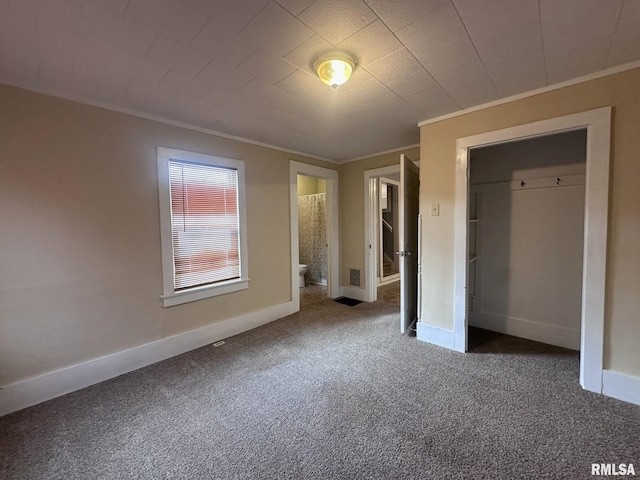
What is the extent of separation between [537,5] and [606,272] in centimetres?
186

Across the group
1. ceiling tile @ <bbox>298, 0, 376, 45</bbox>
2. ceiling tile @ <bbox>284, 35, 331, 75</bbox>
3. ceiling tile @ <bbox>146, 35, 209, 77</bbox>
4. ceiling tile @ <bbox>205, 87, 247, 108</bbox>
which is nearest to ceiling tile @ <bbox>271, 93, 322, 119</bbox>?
ceiling tile @ <bbox>205, 87, 247, 108</bbox>

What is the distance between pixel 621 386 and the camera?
1956 millimetres

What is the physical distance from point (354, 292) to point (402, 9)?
3871 mm

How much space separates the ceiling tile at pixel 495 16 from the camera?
4.30 feet

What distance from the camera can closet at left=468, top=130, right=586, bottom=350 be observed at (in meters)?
2.71

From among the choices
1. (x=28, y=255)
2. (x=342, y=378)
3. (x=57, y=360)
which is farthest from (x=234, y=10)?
(x=57, y=360)

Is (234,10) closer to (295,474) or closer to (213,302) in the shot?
(295,474)

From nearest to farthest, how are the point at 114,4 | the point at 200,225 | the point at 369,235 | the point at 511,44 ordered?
the point at 114,4
the point at 511,44
the point at 200,225
the point at 369,235

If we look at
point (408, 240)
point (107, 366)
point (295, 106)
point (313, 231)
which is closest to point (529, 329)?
point (408, 240)

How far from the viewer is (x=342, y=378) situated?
2271 millimetres

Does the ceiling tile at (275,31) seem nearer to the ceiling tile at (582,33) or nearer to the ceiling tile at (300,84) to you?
the ceiling tile at (300,84)

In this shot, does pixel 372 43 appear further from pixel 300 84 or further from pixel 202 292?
pixel 202 292

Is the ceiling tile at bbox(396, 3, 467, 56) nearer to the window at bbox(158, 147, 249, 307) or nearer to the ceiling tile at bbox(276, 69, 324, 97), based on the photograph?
the ceiling tile at bbox(276, 69, 324, 97)

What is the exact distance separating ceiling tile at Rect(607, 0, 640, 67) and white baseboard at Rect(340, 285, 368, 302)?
142 inches
